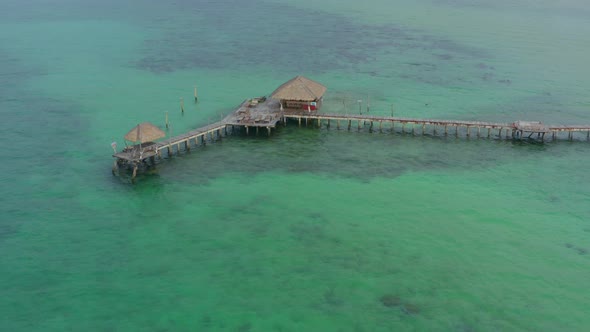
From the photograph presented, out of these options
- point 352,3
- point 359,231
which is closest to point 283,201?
point 359,231

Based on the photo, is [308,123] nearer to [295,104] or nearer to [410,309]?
[295,104]

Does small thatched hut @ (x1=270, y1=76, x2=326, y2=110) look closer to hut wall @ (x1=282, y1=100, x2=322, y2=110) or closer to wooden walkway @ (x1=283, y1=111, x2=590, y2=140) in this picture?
→ hut wall @ (x1=282, y1=100, x2=322, y2=110)

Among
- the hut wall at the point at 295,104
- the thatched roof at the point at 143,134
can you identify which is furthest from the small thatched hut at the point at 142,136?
the hut wall at the point at 295,104

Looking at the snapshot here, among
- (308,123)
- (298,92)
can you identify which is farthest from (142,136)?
(308,123)

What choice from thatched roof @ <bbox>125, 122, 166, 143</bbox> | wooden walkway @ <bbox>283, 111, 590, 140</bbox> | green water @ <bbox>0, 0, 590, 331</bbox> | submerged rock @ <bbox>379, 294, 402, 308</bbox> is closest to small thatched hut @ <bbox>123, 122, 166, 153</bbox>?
thatched roof @ <bbox>125, 122, 166, 143</bbox>

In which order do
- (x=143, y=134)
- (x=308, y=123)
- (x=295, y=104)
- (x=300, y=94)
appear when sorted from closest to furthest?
(x=143, y=134) → (x=300, y=94) → (x=295, y=104) → (x=308, y=123)

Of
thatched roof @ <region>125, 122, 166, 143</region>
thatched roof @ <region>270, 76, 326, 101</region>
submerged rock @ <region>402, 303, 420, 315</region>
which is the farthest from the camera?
thatched roof @ <region>270, 76, 326, 101</region>

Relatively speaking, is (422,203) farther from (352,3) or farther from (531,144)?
(352,3)
